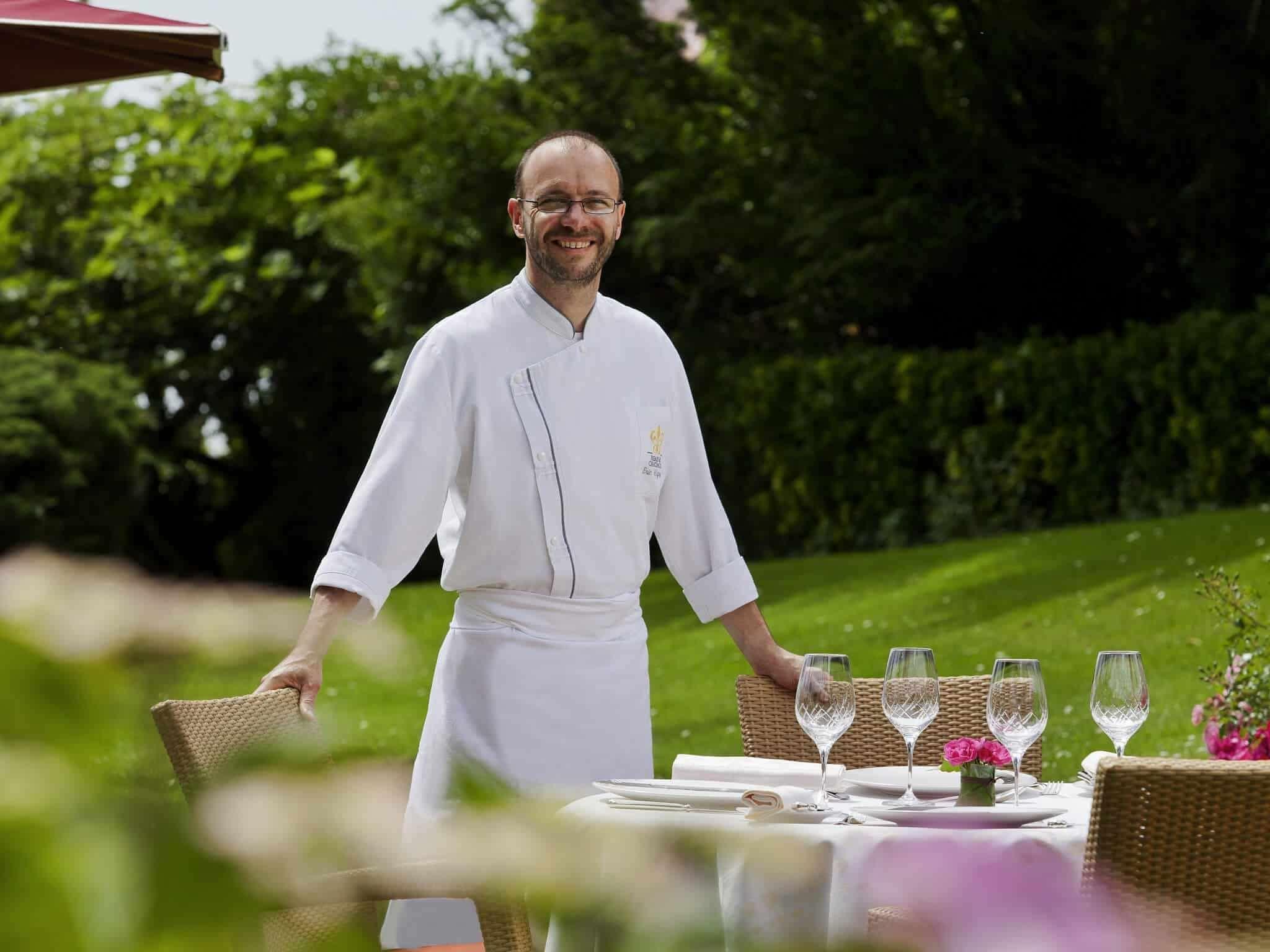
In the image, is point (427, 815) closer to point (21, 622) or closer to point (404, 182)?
point (21, 622)

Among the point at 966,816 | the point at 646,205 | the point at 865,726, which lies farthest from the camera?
the point at 646,205

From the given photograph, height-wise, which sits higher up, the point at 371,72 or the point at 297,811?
the point at 371,72

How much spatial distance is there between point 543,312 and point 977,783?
1.40 m

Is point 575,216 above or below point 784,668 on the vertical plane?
above

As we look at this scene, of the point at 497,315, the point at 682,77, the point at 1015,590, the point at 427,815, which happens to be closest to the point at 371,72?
the point at 682,77

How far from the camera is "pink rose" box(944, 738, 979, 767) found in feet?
9.58

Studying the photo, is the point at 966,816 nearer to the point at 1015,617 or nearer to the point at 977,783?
the point at 977,783

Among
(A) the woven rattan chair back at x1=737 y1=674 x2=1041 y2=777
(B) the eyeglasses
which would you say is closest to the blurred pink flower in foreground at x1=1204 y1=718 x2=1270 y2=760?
(A) the woven rattan chair back at x1=737 y1=674 x2=1041 y2=777

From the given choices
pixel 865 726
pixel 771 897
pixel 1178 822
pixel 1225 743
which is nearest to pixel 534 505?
pixel 865 726

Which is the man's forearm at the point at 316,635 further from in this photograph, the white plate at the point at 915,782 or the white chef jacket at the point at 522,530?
the white chef jacket at the point at 522,530

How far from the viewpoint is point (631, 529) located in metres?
3.65

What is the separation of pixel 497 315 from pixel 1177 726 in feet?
16.8

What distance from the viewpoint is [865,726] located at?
3.95 metres

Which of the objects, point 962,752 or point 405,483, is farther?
point 405,483
